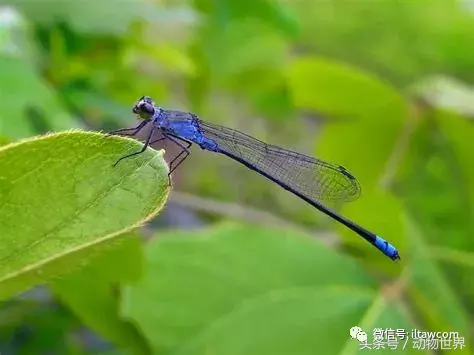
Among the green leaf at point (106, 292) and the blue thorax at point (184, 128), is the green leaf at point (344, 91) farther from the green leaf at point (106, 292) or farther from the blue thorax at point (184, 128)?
the green leaf at point (106, 292)

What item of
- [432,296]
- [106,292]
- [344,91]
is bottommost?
[106,292]

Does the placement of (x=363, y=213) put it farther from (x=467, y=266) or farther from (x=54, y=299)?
(x=54, y=299)

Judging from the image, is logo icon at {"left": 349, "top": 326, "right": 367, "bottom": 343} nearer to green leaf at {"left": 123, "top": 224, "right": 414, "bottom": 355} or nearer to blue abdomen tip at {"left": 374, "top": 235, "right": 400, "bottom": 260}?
green leaf at {"left": 123, "top": 224, "right": 414, "bottom": 355}

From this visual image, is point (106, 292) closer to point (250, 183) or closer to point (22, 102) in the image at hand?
point (22, 102)

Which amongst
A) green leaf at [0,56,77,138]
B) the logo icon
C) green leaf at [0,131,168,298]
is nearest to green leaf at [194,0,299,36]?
green leaf at [0,56,77,138]

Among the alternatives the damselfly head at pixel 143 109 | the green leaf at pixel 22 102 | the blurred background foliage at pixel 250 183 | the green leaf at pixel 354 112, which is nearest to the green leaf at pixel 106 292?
the blurred background foliage at pixel 250 183

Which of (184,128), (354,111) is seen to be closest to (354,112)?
(354,111)

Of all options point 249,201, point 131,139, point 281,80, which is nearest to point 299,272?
point 131,139
